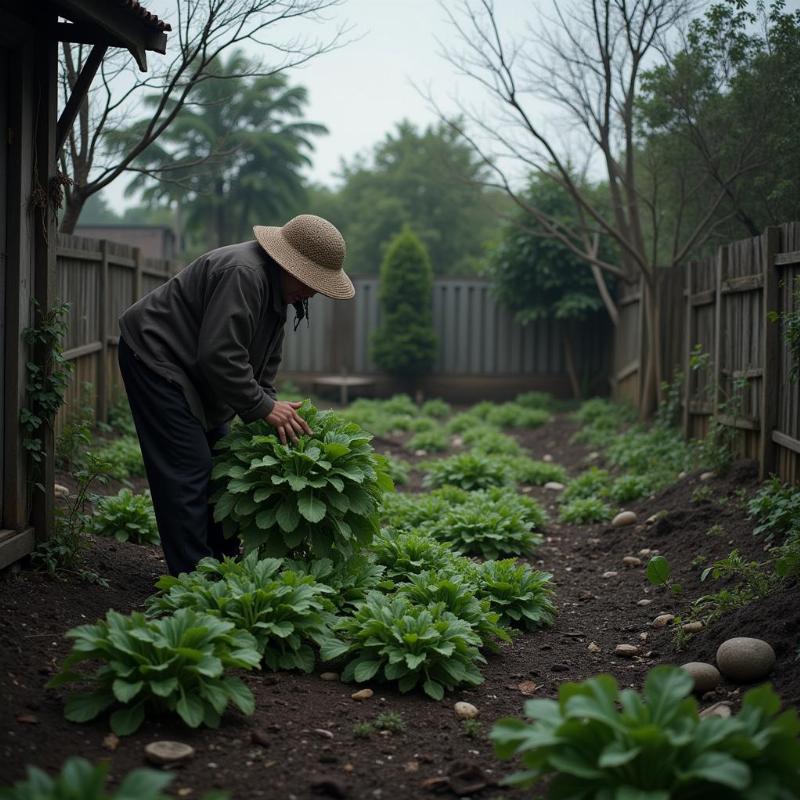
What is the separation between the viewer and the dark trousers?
456 cm

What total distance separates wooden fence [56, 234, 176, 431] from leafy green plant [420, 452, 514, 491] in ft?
10.6

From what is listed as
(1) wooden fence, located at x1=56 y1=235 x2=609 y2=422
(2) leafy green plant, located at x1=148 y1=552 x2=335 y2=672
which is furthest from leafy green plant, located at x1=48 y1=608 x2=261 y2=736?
(1) wooden fence, located at x1=56 y1=235 x2=609 y2=422

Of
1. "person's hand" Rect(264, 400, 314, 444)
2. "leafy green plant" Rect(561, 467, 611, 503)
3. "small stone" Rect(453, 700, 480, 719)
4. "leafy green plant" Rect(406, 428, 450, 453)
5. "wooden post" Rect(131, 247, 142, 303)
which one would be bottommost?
"small stone" Rect(453, 700, 480, 719)

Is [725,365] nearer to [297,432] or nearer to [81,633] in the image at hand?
[297,432]

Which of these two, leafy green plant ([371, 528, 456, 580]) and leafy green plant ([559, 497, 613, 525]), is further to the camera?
leafy green plant ([559, 497, 613, 525])

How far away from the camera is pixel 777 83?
8.40m

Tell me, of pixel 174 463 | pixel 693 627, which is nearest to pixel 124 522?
pixel 174 463

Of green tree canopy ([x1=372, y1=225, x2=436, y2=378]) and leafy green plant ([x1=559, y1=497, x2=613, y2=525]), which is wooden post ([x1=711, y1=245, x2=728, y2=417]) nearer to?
leafy green plant ([x1=559, y1=497, x2=613, y2=525])

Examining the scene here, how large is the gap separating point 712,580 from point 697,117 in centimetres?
576

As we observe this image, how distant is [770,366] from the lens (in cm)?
654

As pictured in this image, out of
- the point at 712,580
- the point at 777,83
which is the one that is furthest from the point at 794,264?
the point at 777,83

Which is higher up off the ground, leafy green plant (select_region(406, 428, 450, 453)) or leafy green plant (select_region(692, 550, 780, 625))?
leafy green plant (select_region(406, 428, 450, 453))

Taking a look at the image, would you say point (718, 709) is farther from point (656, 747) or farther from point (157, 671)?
point (157, 671)

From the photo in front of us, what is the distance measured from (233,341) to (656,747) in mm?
2709
